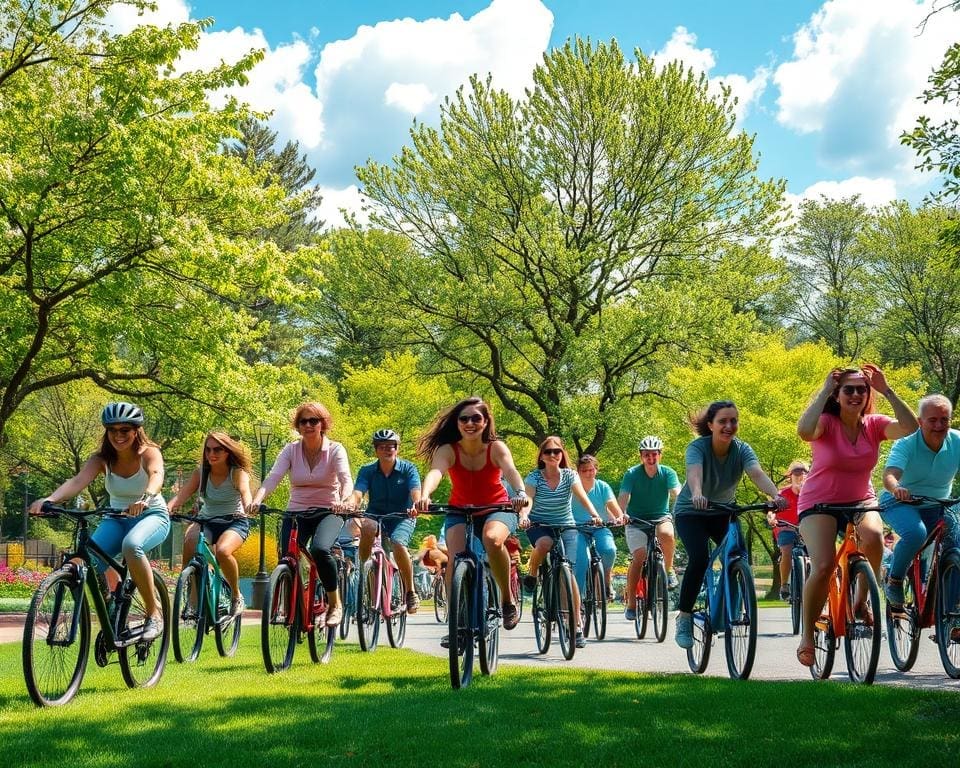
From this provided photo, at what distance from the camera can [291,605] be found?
9078 mm

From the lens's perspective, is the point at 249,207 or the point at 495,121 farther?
the point at 495,121

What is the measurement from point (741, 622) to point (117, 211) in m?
15.0

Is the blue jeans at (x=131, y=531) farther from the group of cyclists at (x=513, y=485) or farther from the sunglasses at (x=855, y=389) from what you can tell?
the sunglasses at (x=855, y=389)

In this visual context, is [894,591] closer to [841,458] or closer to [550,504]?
[841,458]

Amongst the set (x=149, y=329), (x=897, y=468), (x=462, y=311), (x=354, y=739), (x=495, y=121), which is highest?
(x=495, y=121)

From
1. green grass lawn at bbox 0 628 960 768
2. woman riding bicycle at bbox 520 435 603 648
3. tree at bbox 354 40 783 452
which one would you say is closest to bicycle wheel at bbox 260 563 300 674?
green grass lawn at bbox 0 628 960 768

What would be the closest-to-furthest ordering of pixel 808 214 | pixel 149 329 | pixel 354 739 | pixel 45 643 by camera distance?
pixel 354 739 < pixel 45 643 < pixel 149 329 < pixel 808 214

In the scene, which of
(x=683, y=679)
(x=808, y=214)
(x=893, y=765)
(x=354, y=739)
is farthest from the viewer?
(x=808, y=214)

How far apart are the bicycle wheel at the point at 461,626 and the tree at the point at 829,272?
39684mm

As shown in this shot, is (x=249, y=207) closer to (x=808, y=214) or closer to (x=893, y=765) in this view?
(x=893, y=765)

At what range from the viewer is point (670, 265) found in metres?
30.7

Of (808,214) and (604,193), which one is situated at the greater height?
(808,214)

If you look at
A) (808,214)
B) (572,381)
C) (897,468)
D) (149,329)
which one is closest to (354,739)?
(897,468)

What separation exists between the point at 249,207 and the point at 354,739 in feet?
57.3
